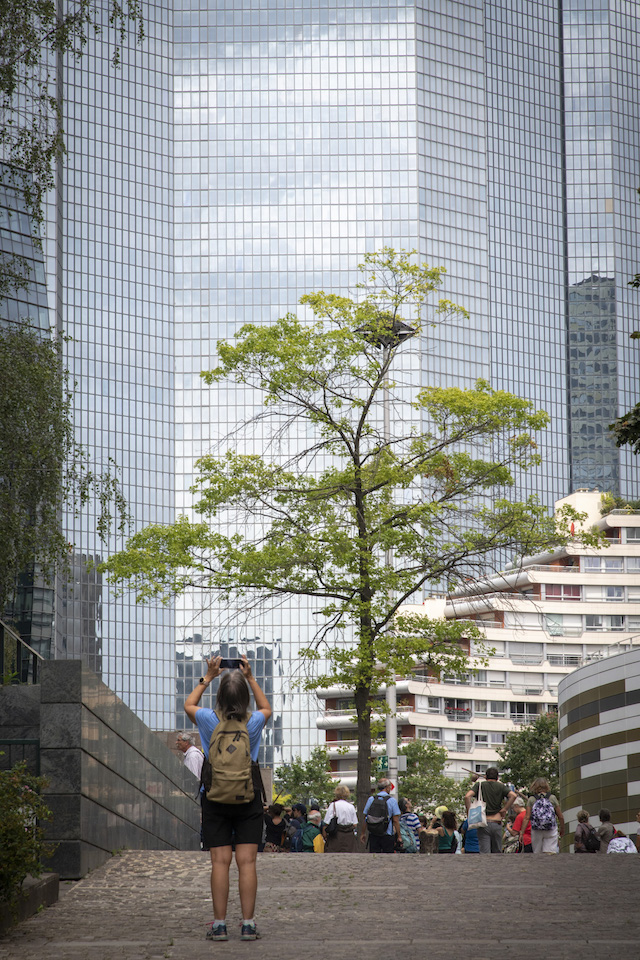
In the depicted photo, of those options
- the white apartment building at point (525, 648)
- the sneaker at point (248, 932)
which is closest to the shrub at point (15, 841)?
the sneaker at point (248, 932)

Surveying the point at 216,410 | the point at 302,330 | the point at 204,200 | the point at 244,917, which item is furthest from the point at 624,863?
the point at 204,200

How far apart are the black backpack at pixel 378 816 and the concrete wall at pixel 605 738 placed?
4114 centimetres

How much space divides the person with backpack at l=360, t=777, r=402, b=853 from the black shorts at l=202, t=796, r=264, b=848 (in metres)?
9.20

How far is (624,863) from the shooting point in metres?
13.9

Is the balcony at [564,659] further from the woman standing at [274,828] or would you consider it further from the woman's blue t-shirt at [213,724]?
the woman's blue t-shirt at [213,724]

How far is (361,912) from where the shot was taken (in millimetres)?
9688

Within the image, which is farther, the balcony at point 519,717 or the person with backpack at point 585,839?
the balcony at point 519,717

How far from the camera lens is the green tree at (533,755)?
80.2 m

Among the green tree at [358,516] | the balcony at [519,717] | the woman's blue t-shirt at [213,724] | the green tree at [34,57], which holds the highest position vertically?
the green tree at [34,57]

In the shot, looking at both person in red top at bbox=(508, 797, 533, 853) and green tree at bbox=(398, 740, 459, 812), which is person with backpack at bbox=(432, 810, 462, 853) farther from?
green tree at bbox=(398, 740, 459, 812)

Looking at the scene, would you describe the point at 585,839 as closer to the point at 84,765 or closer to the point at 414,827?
the point at 414,827

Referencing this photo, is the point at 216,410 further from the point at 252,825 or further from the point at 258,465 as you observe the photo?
the point at 252,825

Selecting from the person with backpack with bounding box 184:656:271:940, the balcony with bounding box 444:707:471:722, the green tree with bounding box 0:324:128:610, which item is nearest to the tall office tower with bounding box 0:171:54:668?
the balcony with bounding box 444:707:471:722

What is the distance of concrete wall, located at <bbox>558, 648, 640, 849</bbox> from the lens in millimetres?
57750
